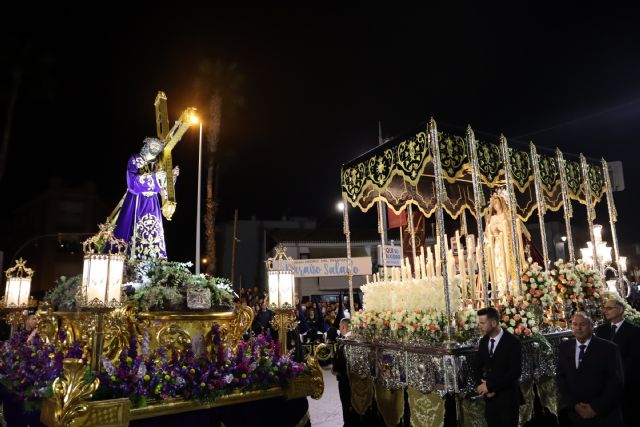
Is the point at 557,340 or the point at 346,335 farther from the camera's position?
the point at 346,335

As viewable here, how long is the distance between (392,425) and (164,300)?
3.81m

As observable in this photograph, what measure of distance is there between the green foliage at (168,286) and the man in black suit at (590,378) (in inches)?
173

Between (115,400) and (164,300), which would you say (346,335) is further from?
(115,400)

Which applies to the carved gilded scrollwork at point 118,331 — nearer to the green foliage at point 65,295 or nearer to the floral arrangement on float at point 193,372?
the floral arrangement on float at point 193,372

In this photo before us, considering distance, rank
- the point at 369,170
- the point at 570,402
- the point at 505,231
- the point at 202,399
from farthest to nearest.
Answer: the point at 505,231, the point at 369,170, the point at 202,399, the point at 570,402

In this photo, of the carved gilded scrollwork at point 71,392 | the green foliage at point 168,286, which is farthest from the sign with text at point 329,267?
the carved gilded scrollwork at point 71,392

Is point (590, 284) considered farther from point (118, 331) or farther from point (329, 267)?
point (329, 267)

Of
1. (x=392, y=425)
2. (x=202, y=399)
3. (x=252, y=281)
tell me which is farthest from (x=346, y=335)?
(x=252, y=281)

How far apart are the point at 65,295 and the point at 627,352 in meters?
7.61

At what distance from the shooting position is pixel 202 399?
4918 millimetres

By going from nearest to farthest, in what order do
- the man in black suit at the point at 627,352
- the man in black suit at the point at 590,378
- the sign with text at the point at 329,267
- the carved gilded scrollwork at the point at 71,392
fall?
the carved gilded scrollwork at the point at 71,392 → the man in black suit at the point at 590,378 → the man in black suit at the point at 627,352 → the sign with text at the point at 329,267

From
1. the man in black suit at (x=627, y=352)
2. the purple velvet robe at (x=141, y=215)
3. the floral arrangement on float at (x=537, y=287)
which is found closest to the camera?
the man in black suit at (x=627, y=352)

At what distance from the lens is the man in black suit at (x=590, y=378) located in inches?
169

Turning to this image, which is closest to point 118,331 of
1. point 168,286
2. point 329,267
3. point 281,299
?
point 168,286
